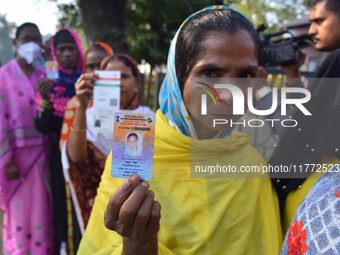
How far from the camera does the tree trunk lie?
4.63 metres

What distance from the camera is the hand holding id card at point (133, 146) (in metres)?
0.93

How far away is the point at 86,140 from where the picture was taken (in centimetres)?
229

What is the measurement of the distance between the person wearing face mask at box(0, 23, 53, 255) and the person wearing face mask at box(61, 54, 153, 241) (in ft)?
1.67

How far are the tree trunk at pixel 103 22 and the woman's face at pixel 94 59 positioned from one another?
1708 millimetres

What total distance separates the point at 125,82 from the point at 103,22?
2362 millimetres

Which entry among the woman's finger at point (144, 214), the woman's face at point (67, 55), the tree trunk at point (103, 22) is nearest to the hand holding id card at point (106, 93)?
the woman's face at point (67, 55)

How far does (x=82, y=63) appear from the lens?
2.99 m

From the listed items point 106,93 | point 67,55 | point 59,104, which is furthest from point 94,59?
point 106,93

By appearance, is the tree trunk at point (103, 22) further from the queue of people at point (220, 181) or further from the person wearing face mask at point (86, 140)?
the queue of people at point (220, 181)

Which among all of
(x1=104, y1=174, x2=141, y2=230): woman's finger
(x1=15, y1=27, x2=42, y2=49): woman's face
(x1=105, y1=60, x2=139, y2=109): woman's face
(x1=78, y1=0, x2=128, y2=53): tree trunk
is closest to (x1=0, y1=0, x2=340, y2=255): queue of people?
(x1=104, y1=174, x2=141, y2=230): woman's finger

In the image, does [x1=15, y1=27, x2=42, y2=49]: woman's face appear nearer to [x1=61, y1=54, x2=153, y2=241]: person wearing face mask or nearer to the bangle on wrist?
the bangle on wrist

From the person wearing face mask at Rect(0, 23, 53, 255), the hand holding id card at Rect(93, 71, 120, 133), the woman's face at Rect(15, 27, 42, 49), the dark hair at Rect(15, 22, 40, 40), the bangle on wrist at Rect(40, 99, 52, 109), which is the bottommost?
the person wearing face mask at Rect(0, 23, 53, 255)

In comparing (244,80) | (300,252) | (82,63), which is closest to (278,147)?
(244,80)

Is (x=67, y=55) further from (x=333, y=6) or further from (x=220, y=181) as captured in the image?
(x=220, y=181)
